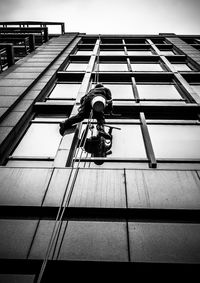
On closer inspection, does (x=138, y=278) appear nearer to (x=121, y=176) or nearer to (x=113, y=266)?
(x=113, y=266)

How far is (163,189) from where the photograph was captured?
14.6ft

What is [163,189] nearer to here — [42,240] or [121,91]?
[42,240]

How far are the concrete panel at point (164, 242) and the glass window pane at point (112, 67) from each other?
31.4 ft

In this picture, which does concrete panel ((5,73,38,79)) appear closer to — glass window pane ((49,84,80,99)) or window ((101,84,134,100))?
glass window pane ((49,84,80,99))

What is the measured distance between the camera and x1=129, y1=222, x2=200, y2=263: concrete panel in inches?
135

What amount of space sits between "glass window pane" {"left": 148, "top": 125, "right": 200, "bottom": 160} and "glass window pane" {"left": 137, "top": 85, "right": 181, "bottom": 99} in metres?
2.35

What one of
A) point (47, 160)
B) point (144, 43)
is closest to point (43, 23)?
point (144, 43)

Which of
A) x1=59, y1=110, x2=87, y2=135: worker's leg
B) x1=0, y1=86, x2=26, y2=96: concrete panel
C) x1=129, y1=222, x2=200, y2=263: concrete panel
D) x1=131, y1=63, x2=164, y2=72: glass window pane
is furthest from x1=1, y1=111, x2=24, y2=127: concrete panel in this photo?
x1=131, y1=63, x2=164, y2=72: glass window pane

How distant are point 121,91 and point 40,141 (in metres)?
4.79

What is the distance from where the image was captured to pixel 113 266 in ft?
11.3

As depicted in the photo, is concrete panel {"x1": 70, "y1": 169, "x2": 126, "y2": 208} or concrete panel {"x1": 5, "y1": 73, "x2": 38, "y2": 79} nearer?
concrete panel {"x1": 70, "y1": 169, "x2": 126, "y2": 208}

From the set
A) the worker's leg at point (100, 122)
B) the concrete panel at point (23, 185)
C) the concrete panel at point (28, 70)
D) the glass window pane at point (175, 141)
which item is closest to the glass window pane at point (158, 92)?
the glass window pane at point (175, 141)

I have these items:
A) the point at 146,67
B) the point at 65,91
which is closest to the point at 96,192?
the point at 65,91

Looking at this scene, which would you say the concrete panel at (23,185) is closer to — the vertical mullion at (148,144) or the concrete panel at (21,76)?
the vertical mullion at (148,144)
